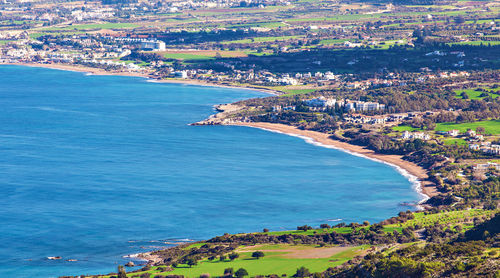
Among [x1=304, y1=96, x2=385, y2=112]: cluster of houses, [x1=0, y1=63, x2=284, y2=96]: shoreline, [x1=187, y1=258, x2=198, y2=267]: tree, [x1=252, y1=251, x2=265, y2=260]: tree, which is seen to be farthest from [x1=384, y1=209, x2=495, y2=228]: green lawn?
[x1=0, y1=63, x2=284, y2=96]: shoreline

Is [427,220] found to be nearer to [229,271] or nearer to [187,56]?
[229,271]

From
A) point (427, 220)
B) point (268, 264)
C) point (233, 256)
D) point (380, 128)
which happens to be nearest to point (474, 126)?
point (380, 128)

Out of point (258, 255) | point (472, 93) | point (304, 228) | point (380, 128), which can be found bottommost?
point (380, 128)

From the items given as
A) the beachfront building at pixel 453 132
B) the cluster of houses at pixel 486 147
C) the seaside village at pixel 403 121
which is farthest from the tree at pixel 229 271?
the beachfront building at pixel 453 132

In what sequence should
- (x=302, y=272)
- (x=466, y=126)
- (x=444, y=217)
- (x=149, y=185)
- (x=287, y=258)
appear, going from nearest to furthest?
(x=302, y=272)
(x=287, y=258)
(x=444, y=217)
(x=149, y=185)
(x=466, y=126)

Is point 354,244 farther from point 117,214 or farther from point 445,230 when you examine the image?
point 117,214
